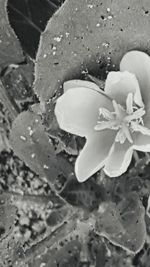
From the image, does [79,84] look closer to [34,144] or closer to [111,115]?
[111,115]

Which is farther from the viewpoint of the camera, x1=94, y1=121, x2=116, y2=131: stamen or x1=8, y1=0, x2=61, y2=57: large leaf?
x1=8, y1=0, x2=61, y2=57: large leaf

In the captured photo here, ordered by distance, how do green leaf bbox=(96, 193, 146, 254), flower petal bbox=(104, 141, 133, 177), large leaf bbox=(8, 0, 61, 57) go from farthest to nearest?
large leaf bbox=(8, 0, 61, 57), green leaf bbox=(96, 193, 146, 254), flower petal bbox=(104, 141, 133, 177)

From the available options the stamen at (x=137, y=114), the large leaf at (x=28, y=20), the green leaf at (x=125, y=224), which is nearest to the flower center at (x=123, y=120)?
the stamen at (x=137, y=114)

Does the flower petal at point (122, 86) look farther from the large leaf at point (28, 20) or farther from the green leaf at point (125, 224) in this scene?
the large leaf at point (28, 20)

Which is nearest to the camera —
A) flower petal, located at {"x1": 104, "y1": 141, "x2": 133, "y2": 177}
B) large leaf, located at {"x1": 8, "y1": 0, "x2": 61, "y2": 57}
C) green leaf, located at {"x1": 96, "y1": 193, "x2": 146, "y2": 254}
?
flower petal, located at {"x1": 104, "y1": 141, "x2": 133, "y2": 177}

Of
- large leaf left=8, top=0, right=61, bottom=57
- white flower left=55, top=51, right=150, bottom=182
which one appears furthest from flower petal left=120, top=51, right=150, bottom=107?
large leaf left=8, top=0, right=61, bottom=57

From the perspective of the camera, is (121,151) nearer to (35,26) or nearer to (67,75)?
(67,75)

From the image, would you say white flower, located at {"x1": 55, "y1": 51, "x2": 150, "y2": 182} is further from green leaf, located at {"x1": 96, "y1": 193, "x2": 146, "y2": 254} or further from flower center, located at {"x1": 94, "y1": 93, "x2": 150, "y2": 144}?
green leaf, located at {"x1": 96, "y1": 193, "x2": 146, "y2": 254}

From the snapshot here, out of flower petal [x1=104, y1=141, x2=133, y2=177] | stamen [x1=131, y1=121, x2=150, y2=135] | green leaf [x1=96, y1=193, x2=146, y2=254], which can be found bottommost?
green leaf [x1=96, y1=193, x2=146, y2=254]
